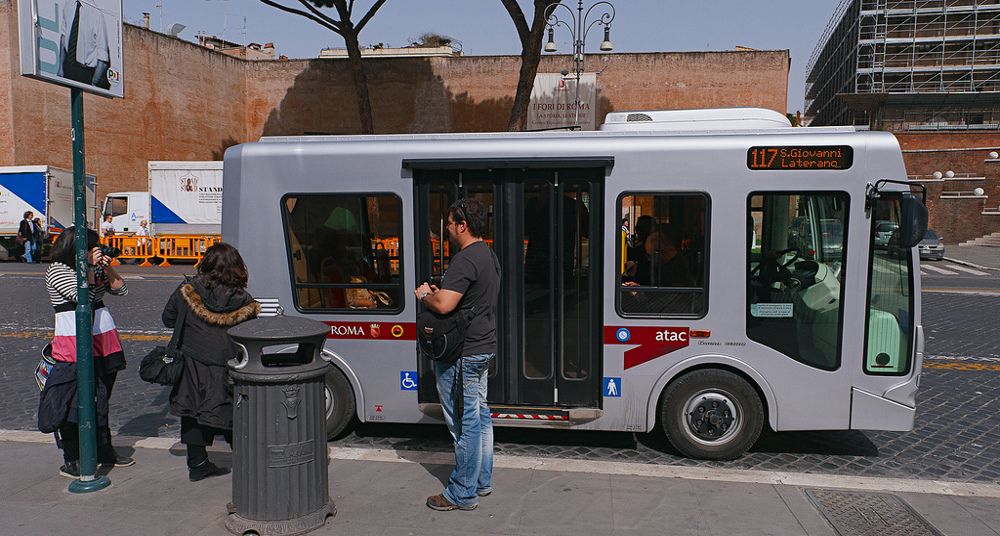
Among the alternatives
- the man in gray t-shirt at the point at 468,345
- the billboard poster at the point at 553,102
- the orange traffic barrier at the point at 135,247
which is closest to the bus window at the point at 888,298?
the man in gray t-shirt at the point at 468,345

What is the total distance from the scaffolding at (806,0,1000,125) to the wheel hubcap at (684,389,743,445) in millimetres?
57644

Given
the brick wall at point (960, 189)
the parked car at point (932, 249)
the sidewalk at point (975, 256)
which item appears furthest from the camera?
the brick wall at point (960, 189)

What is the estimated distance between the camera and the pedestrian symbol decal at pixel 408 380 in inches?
227

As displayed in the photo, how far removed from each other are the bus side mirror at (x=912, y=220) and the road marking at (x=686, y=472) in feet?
5.33

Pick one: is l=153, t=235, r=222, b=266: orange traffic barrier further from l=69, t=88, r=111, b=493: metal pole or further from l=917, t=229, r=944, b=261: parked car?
l=917, t=229, r=944, b=261: parked car

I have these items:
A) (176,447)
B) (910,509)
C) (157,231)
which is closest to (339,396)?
(176,447)

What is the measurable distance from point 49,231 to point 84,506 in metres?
24.2

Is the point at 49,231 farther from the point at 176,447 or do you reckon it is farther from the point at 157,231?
the point at 176,447

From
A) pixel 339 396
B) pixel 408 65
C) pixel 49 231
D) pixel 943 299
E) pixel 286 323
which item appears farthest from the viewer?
pixel 408 65

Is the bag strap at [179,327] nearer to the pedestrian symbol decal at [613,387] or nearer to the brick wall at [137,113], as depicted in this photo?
the pedestrian symbol decal at [613,387]

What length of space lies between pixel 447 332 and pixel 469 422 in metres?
0.58

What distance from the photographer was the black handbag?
15.2 ft

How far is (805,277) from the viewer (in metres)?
5.40

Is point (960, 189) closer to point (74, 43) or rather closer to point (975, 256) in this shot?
point (975, 256)
